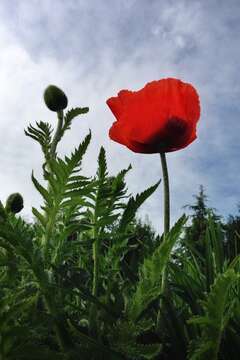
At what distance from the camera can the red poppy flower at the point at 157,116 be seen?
41.8 inches

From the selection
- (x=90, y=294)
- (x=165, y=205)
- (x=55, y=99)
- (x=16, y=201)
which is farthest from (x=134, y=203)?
(x=16, y=201)

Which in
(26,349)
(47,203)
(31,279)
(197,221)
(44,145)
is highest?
(197,221)

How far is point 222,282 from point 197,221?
18.7 metres

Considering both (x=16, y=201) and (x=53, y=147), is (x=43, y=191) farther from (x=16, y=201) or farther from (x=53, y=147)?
(x=16, y=201)

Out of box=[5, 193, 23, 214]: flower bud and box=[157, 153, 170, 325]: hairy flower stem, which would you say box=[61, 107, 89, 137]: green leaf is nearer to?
box=[157, 153, 170, 325]: hairy flower stem

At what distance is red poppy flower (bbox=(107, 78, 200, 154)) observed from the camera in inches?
41.8

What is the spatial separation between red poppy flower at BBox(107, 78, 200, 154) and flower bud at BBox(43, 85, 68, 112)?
4.8 inches

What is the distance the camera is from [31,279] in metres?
0.88

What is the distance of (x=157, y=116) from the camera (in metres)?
1.08

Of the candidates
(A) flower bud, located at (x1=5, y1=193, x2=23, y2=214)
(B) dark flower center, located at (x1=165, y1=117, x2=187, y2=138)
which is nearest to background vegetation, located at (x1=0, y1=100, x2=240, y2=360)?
(B) dark flower center, located at (x1=165, y1=117, x2=187, y2=138)

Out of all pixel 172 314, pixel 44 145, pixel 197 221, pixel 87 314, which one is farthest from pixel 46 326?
pixel 197 221

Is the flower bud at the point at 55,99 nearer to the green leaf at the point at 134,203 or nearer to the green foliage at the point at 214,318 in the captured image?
the green leaf at the point at 134,203

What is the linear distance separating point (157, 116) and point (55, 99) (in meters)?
0.24

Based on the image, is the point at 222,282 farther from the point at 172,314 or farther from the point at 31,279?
the point at 31,279
